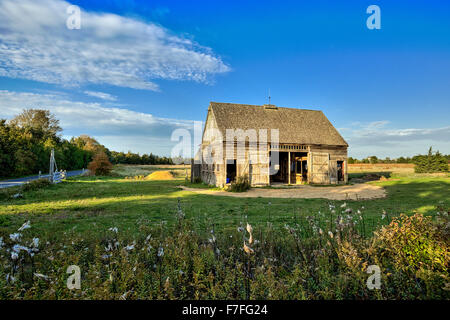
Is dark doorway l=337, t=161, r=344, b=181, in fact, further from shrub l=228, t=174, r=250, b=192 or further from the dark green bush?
the dark green bush

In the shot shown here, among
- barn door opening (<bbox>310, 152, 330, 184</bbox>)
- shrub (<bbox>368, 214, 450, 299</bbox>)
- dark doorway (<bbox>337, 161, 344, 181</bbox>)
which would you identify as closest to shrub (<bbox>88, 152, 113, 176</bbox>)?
barn door opening (<bbox>310, 152, 330, 184</bbox>)

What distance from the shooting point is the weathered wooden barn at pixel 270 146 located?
21.6 m

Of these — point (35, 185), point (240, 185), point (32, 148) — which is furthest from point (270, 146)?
point (32, 148)

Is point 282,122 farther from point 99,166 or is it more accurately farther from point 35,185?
point 99,166

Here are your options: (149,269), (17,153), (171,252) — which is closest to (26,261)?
(149,269)

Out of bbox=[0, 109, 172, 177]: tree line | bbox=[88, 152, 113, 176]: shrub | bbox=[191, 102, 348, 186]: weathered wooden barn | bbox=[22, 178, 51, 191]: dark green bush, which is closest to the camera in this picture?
bbox=[22, 178, 51, 191]: dark green bush

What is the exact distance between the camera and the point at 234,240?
5.19m

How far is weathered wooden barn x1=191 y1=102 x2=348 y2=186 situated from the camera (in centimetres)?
2156

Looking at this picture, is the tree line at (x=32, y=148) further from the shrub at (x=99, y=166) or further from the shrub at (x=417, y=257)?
the shrub at (x=417, y=257)

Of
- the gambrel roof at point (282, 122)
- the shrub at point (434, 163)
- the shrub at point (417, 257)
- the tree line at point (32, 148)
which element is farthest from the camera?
the shrub at point (434, 163)

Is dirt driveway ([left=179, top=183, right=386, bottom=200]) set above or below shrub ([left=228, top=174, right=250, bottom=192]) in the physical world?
below

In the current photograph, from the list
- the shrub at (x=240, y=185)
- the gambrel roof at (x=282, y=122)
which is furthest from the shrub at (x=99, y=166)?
the shrub at (x=240, y=185)
